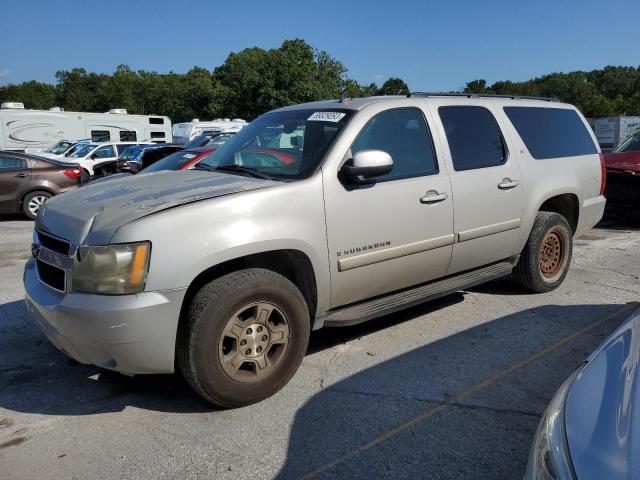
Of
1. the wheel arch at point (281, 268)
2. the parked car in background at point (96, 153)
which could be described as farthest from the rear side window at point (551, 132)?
the parked car in background at point (96, 153)

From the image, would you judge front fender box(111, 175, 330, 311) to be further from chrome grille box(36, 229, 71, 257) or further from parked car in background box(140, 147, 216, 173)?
parked car in background box(140, 147, 216, 173)

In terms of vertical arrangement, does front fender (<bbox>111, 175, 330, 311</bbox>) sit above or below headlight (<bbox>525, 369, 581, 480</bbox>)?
above

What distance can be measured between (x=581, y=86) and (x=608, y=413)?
314 feet

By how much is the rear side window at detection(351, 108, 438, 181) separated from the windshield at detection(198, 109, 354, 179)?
0.20 m

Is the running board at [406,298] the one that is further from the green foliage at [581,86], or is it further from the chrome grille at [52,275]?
the green foliage at [581,86]

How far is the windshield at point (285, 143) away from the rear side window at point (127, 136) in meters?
28.2

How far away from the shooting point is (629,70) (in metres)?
97.8

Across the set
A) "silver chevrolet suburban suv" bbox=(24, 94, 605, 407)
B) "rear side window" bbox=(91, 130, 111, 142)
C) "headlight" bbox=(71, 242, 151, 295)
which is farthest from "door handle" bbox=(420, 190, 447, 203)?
"rear side window" bbox=(91, 130, 111, 142)

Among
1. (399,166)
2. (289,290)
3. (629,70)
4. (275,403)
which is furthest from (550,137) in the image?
(629,70)

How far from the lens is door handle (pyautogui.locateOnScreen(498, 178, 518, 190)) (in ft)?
14.7

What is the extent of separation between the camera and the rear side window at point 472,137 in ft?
14.0

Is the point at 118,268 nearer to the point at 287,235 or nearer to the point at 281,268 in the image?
the point at 287,235

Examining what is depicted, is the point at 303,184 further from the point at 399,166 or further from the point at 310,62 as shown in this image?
the point at 310,62

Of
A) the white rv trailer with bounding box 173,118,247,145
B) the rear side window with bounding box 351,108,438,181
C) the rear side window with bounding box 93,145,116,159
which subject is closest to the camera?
the rear side window with bounding box 351,108,438,181
